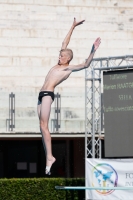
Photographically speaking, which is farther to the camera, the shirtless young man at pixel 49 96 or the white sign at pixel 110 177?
the white sign at pixel 110 177

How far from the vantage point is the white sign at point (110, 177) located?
1827cm

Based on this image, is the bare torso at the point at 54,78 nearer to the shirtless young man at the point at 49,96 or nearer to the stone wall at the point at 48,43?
the shirtless young man at the point at 49,96

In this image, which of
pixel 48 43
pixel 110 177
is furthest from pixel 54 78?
pixel 48 43

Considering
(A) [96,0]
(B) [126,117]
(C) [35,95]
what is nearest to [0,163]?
(C) [35,95]

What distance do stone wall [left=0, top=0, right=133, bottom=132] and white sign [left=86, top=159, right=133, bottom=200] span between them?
4.39 meters

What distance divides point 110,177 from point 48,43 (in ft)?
24.5

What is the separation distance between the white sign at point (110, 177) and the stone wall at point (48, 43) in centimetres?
439

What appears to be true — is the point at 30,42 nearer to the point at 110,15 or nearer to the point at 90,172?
the point at 110,15

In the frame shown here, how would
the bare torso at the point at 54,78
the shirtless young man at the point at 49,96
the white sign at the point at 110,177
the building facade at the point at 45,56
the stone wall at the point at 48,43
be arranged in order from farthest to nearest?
the stone wall at the point at 48,43 < the building facade at the point at 45,56 < the white sign at the point at 110,177 < the bare torso at the point at 54,78 < the shirtless young man at the point at 49,96

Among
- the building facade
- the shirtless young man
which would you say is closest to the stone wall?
the building facade

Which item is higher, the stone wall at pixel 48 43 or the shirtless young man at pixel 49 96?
the stone wall at pixel 48 43

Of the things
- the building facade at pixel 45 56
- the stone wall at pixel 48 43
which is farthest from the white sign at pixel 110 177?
the stone wall at pixel 48 43

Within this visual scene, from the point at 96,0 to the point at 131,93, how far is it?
27.4 feet

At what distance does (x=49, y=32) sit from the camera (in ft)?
80.0
